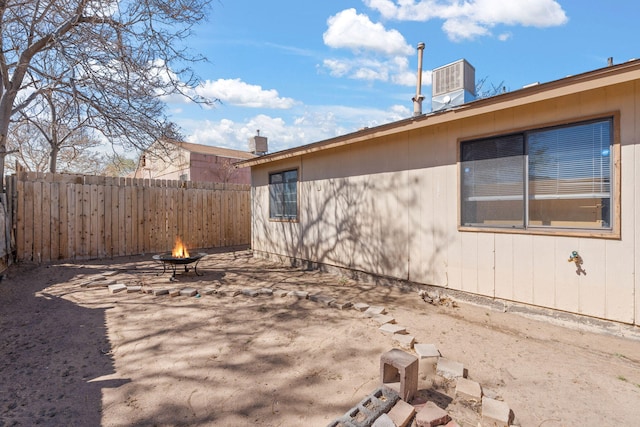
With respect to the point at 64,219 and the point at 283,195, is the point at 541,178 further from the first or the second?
the point at 64,219

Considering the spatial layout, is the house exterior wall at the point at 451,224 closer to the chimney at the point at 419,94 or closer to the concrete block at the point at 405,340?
the chimney at the point at 419,94

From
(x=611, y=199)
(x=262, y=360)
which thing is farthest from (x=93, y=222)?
(x=611, y=199)

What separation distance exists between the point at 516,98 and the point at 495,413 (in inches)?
129

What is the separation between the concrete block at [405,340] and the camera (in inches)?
122

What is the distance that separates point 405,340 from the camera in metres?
3.18

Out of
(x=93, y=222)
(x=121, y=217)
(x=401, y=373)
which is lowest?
(x=401, y=373)

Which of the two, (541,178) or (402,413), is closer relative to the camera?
(402,413)

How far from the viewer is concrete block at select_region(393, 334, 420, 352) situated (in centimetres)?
311

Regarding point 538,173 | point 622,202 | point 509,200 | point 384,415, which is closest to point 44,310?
point 384,415

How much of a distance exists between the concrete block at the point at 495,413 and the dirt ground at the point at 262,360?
3.2 inches

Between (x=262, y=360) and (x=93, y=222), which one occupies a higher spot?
(x=93, y=222)

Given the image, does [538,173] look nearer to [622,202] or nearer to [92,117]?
[622,202]

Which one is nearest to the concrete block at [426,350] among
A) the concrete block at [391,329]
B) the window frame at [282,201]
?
the concrete block at [391,329]

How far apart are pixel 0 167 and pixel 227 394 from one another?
684 cm
